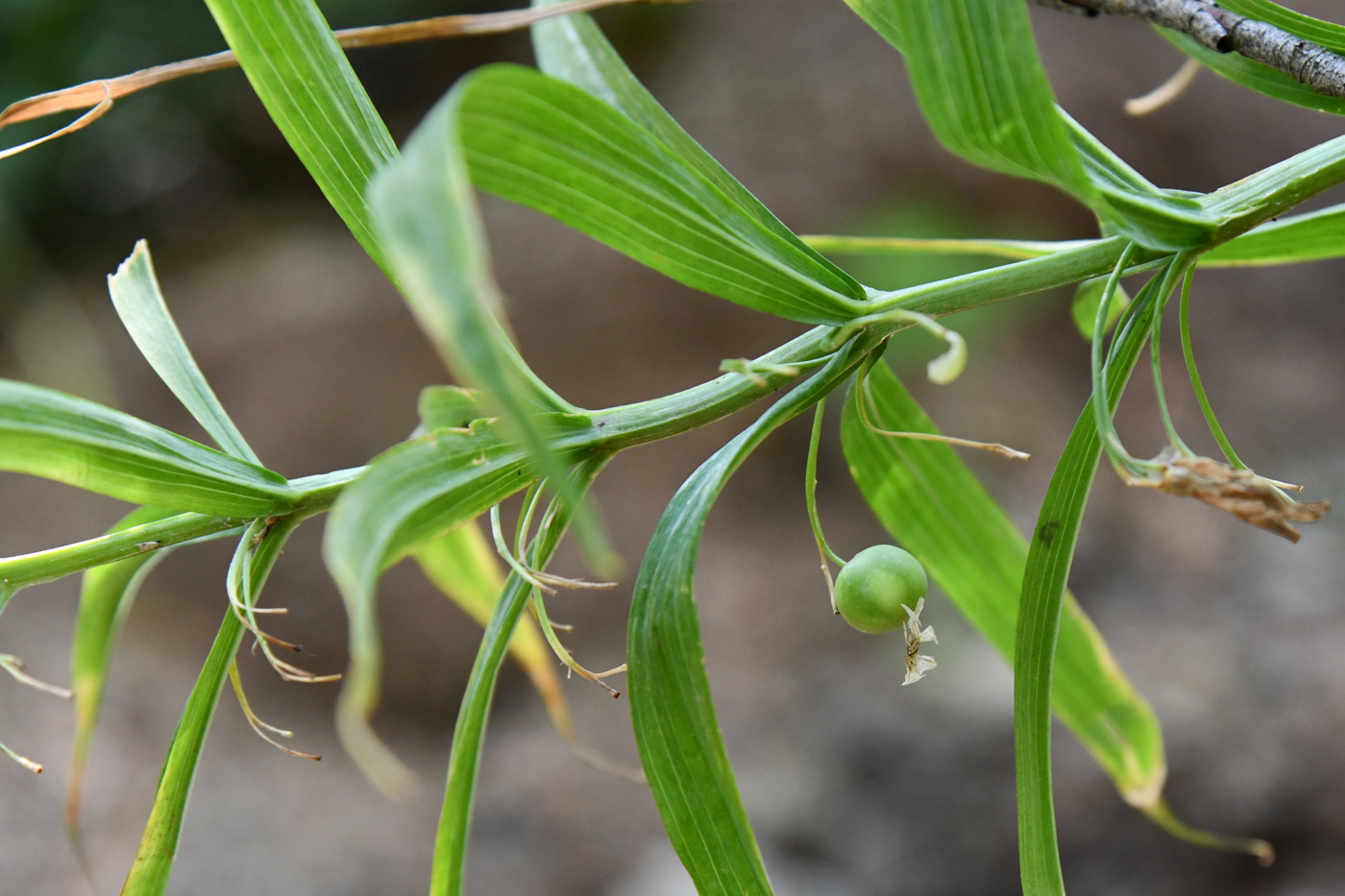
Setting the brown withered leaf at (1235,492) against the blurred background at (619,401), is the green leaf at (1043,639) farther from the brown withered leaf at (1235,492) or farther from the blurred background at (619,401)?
→ the blurred background at (619,401)

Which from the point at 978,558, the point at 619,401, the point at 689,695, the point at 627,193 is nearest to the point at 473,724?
the point at 689,695

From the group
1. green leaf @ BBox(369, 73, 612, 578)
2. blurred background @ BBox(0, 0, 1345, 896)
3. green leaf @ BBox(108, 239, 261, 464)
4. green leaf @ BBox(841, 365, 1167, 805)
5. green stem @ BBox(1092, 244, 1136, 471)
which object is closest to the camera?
green leaf @ BBox(369, 73, 612, 578)

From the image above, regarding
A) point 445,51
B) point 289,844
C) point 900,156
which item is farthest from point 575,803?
point 445,51

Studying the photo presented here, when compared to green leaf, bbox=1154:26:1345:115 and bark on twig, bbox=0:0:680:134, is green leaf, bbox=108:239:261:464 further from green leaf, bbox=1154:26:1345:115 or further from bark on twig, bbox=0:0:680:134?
green leaf, bbox=1154:26:1345:115

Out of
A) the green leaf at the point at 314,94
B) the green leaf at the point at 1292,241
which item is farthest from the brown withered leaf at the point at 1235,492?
the green leaf at the point at 314,94

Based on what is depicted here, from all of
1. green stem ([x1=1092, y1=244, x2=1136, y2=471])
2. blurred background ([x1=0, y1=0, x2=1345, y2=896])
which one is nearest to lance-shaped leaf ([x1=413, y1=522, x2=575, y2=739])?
green stem ([x1=1092, y1=244, x2=1136, y2=471])

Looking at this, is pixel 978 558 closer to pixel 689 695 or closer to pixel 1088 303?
pixel 1088 303

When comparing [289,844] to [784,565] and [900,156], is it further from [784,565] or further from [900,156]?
[900,156]

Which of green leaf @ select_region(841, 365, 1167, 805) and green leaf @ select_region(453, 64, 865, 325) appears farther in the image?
green leaf @ select_region(841, 365, 1167, 805)
